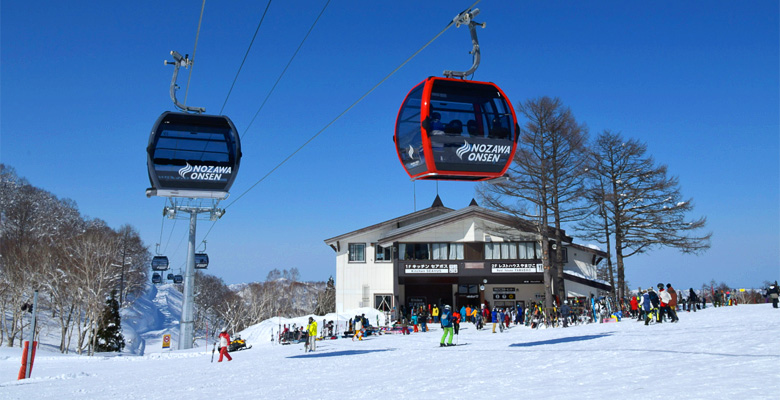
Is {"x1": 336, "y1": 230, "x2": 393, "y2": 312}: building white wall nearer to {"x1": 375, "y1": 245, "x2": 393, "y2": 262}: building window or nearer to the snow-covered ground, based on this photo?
{"x1": 375, "y1": 245, "x2": 393, "y2": 262}: building window

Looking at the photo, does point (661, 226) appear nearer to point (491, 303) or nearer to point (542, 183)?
point (542, 183)

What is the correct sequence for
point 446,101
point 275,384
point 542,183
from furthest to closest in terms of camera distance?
point 542,183
point 446,101
point 275,384

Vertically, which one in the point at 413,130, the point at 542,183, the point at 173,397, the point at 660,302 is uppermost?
the point at 542,183

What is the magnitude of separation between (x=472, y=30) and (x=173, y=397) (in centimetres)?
1058

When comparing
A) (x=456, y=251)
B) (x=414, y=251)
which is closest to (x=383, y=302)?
(x=414, y=251)

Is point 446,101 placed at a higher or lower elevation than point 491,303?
higher

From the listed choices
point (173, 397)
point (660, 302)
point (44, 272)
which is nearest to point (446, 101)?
point (173, 397)

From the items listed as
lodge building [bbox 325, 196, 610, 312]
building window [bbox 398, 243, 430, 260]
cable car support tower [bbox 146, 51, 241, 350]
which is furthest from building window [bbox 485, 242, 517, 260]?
cable car support tower [bbox 146, 51, 241, 350]

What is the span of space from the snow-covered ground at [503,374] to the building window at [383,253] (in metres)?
25.9

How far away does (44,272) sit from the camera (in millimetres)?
41625

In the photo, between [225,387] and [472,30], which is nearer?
[225,387]

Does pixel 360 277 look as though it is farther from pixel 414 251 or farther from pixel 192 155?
pixel 192 155

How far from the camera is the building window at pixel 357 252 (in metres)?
45.1

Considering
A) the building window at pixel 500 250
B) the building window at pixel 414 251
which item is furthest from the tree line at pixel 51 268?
the building window at pixel 500 250
